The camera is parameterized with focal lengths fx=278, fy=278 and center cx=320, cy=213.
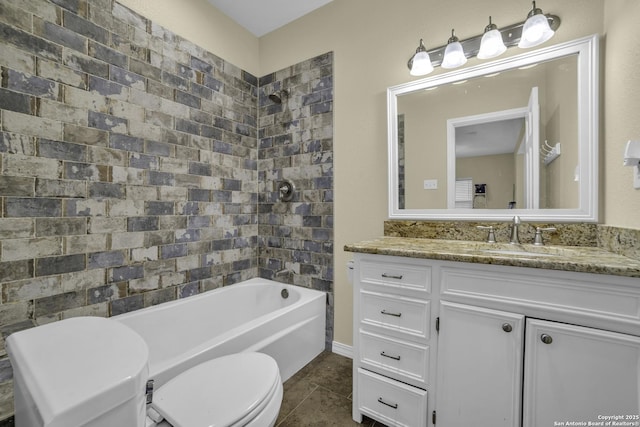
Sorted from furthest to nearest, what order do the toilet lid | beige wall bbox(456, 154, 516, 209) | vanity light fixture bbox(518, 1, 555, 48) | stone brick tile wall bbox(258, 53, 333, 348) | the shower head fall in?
the shower head < stone brick tile wall bbox(258, 53, 333, 348) < beige wall bbox(456, 154, 516, 209) < vanity light fixture bbox(518, 1, 555, 48) < the toilet lid

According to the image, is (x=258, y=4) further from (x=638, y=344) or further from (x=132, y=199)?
(x=638, y=344)

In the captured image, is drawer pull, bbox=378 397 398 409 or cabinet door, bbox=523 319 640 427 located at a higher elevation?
cabinet door, bbox=523 319 640 427

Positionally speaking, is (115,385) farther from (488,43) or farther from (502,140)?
(488,43)

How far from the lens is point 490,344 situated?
1.14 m

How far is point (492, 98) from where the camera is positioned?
1646 millimetres

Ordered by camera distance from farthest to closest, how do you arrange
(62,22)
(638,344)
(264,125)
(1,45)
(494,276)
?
(264,125)
(62,22)
(1,45)
(494,276)
(638,344)

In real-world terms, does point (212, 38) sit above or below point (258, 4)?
below

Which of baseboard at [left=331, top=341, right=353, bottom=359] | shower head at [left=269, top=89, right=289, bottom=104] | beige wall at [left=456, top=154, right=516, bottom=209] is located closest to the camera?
beige wall at [left=456, top=154, right=516, bottom=209]

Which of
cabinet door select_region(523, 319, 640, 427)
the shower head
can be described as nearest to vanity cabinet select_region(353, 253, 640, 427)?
cabinet door select_region(523, 319, 640, 427)

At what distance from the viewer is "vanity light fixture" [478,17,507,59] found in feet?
5.02

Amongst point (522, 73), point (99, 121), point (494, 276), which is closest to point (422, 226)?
point (494, 276)

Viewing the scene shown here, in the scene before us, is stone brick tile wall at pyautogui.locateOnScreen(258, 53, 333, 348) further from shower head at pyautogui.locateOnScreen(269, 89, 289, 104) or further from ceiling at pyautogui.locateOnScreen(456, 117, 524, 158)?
ceiling at pyautogui.locateOnScreen(456, 117, 524, 158)

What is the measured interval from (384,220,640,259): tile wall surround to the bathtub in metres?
0.89

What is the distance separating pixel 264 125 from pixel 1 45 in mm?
1618
